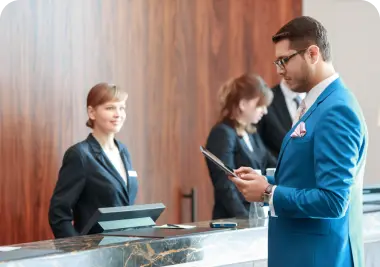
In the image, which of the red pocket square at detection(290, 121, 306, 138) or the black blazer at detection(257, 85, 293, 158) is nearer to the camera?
the red pocket square at detection(290, 121, 306, 138)

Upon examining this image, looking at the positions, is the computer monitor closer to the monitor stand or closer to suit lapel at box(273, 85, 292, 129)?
the monitor stand

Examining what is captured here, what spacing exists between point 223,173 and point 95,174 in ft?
2.90

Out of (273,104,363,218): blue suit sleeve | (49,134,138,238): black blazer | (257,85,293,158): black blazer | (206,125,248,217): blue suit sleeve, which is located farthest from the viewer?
(257,85,293,158): black blazer

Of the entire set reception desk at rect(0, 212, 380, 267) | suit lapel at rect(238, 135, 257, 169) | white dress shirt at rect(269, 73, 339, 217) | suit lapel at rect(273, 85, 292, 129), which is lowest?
reception desk at rect(0, 212, 380, 267)

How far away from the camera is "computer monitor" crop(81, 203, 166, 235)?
11.4ft

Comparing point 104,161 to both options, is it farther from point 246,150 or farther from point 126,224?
point 246,150

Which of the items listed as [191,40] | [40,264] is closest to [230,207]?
[191,40]

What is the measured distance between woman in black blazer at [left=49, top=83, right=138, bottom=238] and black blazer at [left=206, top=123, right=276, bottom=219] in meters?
0.62

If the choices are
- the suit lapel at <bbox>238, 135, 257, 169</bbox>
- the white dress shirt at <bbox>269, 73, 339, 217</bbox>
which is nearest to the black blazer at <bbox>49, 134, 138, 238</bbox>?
the suit lapel at <bbox>238, 135, 257, 169</bbox>

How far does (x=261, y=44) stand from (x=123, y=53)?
4.59 feet

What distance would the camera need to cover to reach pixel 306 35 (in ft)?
8.80

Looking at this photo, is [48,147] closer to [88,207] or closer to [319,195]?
[88,207]

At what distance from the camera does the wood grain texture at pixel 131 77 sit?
478 cm

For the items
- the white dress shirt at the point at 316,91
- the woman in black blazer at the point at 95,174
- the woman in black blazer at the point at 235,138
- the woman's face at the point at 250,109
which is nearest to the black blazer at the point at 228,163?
the woman in black blazer at the point at 235,138
